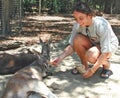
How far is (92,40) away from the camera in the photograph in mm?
4930

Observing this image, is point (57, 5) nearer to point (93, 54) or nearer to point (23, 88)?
point (93, 54)

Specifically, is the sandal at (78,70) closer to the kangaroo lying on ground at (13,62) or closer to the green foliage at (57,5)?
the kangaroo lying on ground at (13,62)

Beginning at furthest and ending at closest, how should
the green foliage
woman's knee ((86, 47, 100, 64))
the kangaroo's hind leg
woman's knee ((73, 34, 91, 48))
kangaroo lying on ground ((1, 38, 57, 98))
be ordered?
the green foliage → woman's knee ((73, 34, 91, 48)) → woman's knee ((86, 47, 100, 64)) → the kangaroo's hind leg → kangaroo lying on ground ((1, 38, 57, 98))

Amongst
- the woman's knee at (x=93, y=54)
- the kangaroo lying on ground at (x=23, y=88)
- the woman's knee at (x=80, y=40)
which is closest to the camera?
the kangaroo lying on ground at (x=23, y=88)

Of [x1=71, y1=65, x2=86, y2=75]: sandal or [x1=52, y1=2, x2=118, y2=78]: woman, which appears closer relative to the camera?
[x1=52, y1=2, x2=118, y2=78]: woman

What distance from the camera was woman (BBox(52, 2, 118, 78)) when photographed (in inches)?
175

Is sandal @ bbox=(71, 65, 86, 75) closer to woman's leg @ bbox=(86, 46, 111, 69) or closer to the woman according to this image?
the woman

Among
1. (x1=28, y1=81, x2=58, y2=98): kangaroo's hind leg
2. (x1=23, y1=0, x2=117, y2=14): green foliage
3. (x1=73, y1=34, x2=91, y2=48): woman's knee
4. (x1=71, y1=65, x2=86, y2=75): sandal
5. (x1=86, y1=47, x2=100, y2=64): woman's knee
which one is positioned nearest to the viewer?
(x1=28, y1=81, x2=58, y2=98): kangaroo's hind leg

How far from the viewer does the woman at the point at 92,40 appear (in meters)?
4.44

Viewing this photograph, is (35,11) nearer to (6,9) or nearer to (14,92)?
(6,9)

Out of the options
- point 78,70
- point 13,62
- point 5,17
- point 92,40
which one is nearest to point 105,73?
point 78,70

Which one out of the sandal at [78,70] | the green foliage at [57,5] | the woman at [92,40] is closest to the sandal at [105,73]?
the woman at [92,40]

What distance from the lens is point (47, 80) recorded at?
4984 millimetres

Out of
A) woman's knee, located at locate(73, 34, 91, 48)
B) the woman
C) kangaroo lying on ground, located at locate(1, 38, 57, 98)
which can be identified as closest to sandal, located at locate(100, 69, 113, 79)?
the woman
